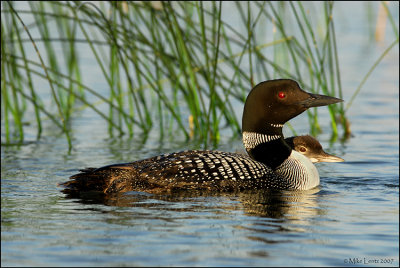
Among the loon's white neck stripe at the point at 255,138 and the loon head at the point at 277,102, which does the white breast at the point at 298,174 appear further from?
the loon head at the point at 277,102

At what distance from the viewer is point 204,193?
5.71 metres

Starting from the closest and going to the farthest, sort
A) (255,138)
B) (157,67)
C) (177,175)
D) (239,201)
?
1. (239,201)
2. (177,175)
3. (255,138)
4. (157,67)

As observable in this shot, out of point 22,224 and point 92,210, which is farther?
point 92,210

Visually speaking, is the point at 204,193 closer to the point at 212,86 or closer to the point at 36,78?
the point at 212,86

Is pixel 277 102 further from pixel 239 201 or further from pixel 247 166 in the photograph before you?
pixel 239 201

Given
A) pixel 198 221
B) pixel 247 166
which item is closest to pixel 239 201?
pixel 247 166

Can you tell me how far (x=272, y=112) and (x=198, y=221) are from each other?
5.44 feet

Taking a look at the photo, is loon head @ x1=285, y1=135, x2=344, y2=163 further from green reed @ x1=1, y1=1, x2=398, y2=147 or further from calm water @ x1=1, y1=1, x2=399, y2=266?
green reed @ x1=1, y1=1, x2=398, y2=147

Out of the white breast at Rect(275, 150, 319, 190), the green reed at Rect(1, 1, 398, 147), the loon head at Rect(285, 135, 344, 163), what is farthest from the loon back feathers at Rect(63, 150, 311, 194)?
the green reed at Rect(1, 1, 398, 147)

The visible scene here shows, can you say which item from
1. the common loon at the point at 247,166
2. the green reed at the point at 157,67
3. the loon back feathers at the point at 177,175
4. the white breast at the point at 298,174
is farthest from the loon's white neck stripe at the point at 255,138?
the green reed at the point at 157,67

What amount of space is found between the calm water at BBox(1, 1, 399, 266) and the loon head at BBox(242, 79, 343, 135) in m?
0.61

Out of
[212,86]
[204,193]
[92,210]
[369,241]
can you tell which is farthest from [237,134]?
[369,241]

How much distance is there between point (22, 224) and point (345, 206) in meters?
2.05

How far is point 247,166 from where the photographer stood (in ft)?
19.4
